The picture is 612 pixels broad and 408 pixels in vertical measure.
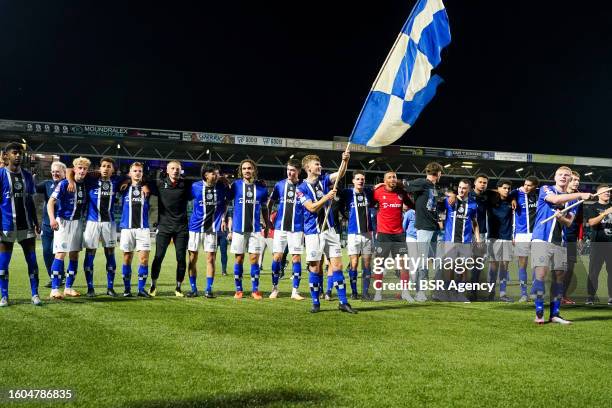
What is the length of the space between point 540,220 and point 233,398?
555 centimetres

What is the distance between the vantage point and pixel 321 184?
7.91 metres

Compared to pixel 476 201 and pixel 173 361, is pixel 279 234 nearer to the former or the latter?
pixel 476 201

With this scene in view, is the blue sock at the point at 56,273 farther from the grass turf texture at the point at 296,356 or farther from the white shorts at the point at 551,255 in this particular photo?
the white shorts at the point at 551,255

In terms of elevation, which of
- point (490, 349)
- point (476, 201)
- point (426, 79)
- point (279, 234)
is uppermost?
point (426, 79)

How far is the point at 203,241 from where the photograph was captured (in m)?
8.99

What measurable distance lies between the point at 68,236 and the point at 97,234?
0.46 m

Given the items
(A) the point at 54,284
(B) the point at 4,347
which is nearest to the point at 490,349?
(B) the point at 4,347

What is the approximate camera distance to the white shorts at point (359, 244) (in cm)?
912

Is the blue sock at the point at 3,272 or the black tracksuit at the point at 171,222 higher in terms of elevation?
the black tracksuit at the point at 171,222

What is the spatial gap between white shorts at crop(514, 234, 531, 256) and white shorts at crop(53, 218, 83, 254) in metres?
8.48

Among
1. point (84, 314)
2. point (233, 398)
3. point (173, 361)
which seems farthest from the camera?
point (84, 314)

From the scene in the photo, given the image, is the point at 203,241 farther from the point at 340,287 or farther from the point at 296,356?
the point at 296,356

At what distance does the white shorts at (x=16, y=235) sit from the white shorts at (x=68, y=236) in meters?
0.96

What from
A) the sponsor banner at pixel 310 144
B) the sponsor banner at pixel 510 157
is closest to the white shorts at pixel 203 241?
the sponsor banner at pixel 310 144
